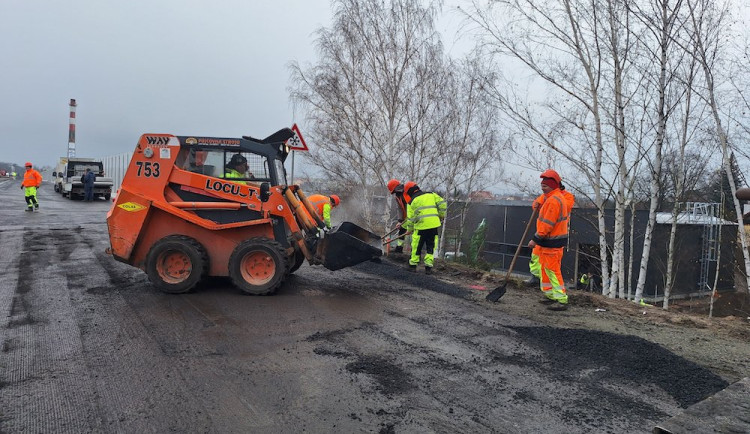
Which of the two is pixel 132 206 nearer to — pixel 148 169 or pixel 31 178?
pixel 148 169

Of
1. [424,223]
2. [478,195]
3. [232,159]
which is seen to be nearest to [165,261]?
[232,159]

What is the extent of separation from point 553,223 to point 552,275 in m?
0.67

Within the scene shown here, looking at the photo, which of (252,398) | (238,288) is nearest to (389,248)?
(238,288)

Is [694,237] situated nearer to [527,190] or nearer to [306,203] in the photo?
[527,190]

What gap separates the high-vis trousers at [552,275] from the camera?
5941mm

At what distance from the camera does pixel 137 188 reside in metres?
6.05

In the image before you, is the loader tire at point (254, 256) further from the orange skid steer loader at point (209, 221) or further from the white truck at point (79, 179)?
the white truck at point (79, 179)

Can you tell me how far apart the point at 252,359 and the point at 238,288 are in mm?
2411

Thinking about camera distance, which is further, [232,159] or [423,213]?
[423,213]

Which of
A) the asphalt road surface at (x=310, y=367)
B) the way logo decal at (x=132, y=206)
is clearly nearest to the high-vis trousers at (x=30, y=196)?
the asphalt road surface at (x=310, y=367)

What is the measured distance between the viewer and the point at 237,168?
6.32 metres

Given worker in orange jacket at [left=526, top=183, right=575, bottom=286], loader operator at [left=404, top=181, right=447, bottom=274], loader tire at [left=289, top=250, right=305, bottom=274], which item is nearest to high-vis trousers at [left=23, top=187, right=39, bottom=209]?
loader tire at [left=289, top=250, right=305, bottom=274]

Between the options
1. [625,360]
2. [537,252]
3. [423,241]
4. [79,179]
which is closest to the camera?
[625,360]

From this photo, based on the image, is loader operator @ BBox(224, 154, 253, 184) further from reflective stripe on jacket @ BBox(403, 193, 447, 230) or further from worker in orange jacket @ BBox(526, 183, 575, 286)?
worker in orange jacket @ BBox(526, 183, 575, 286)
